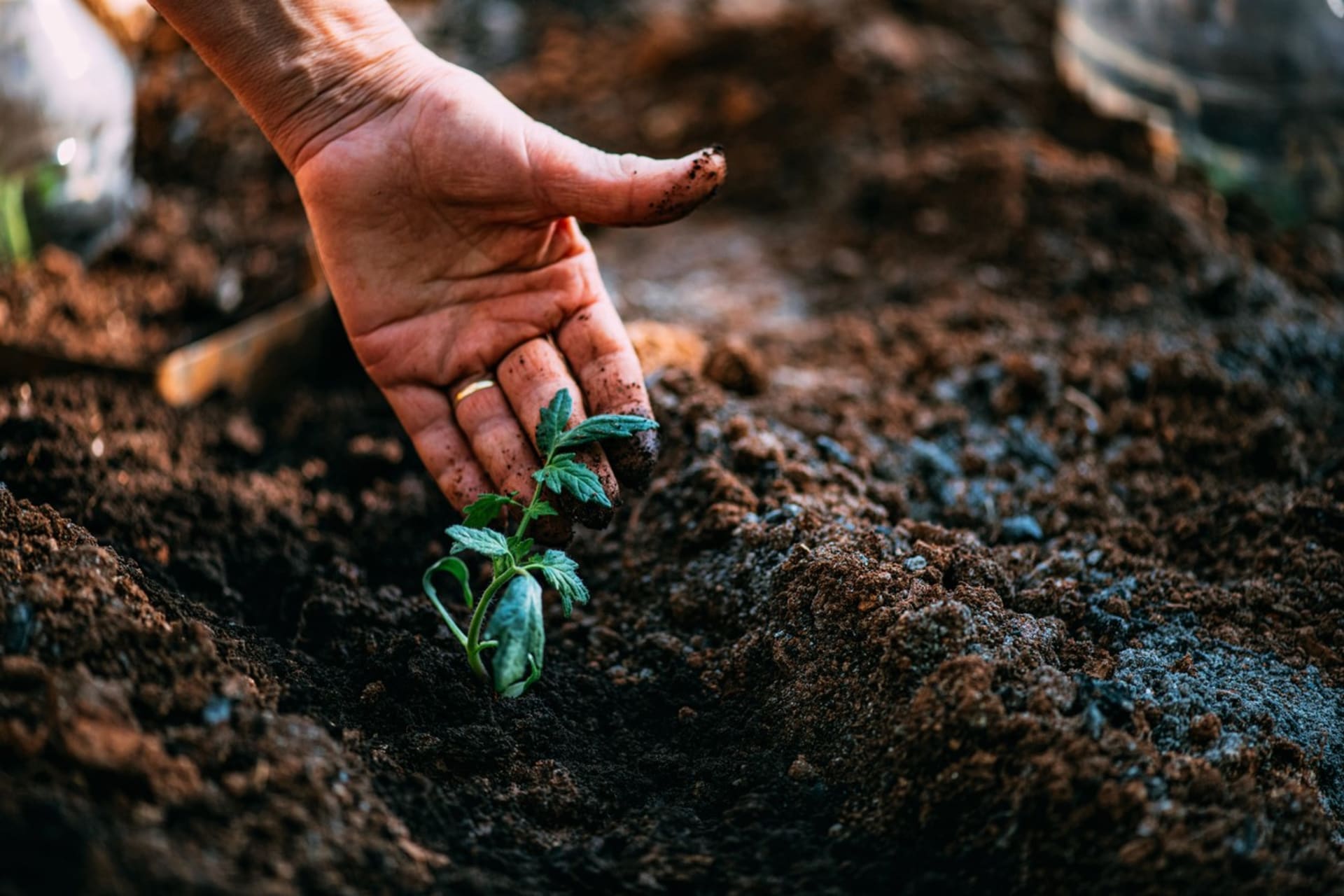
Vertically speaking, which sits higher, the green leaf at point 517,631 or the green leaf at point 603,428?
the green leaf at point 603,428

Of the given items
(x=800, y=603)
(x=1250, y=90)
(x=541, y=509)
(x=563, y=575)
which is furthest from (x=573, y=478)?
(x=1250, y=90)

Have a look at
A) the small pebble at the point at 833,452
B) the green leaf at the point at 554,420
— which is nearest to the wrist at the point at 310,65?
the green leaf at the point at 554,420

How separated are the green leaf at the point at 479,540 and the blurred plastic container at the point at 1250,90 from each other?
139 inches

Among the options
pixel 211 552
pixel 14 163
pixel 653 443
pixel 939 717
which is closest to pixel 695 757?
pixel 939 717

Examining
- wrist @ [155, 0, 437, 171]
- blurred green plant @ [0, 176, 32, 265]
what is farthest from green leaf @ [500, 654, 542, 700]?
blurred green plant @ [0, 176, 32, 265]

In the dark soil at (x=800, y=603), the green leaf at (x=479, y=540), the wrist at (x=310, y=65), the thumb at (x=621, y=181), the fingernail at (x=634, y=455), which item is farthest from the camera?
the wrist at (x=310, y=65)

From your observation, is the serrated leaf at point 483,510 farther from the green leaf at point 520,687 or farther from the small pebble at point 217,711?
the small pebble at point 217,711

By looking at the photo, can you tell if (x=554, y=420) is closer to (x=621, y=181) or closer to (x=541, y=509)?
(x=541, y=509)

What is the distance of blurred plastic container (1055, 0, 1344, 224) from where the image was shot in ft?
13.2

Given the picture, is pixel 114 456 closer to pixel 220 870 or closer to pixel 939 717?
pixel 220 870

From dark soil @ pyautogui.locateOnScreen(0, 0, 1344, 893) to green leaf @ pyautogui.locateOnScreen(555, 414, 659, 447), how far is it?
417 millimetres

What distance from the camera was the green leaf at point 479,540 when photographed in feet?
5.94

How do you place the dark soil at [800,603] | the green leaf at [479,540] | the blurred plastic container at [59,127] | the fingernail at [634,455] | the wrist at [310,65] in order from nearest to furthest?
the dark soil at [800,603] < the green leaf at [479,540] < the fingernail at [634,455] < the wrist at [310,65] < the blurred plastic container at [59,127]

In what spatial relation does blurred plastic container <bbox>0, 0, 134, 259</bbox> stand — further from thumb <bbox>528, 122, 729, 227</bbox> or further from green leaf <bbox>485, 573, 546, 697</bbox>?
green leaf <bbox>485, 573, 546, 697</bbox>
